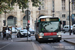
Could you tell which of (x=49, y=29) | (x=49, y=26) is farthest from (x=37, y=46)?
(x=49, y=26)

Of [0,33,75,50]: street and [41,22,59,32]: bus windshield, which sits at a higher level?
[41,22,59,32]: bus windshield

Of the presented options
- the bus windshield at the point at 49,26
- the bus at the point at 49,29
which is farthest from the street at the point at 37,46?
the bus windshield at the point at 49,26

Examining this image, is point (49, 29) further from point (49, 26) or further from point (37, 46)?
point (37, 46)

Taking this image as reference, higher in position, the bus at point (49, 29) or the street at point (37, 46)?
the bus at point (49, 29)

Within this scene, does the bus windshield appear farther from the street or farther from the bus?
the street

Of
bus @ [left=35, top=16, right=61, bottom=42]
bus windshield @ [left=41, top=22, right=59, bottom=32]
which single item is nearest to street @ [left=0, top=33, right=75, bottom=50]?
bus @ [left=35, top=16, right=61, bottom=42]

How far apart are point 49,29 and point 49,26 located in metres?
0.32

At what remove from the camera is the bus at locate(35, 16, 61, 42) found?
2322 cm

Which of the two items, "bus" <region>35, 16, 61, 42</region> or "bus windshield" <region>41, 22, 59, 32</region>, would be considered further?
"bus windshield" <region>41, 22, 59, 32</region>

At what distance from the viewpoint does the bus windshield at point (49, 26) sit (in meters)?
23.3

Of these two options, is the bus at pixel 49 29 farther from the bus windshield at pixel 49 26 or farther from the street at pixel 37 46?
the street at pixel 37 46

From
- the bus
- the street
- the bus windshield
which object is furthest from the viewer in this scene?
the bus windshield

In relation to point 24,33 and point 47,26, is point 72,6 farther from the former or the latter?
point 47,26

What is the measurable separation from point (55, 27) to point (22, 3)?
177 inches
